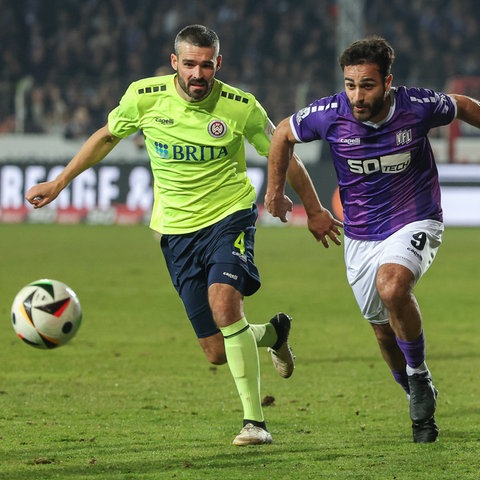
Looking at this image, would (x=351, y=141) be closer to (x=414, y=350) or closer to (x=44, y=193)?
(x=414, y=350)

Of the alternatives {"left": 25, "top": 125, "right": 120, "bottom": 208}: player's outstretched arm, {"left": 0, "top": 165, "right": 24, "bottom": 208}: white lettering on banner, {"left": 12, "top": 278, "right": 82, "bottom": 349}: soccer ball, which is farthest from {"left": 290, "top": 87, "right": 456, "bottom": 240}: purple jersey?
{"left": 0, "top": 165, "right": 24, "bottom": 208}: white lettering on banner

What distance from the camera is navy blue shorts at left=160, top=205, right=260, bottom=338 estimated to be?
6.34 m

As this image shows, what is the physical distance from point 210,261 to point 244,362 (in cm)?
60

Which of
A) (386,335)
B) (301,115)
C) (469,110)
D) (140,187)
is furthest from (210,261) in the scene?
(140,187)

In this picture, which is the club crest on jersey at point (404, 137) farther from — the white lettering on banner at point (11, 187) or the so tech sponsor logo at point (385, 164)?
the white lettering on banner at point (11, 187)

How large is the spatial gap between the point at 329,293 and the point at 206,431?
7641mm

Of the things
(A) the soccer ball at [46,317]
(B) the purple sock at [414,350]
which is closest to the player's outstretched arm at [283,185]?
(B) the purple sock at [414,350]

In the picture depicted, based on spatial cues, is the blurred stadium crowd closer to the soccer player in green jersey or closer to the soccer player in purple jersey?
the soccer player in green jersey

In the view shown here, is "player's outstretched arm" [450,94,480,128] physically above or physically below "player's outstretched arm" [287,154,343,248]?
above

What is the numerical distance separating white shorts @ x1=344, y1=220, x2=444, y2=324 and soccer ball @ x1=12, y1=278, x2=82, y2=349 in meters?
1.75

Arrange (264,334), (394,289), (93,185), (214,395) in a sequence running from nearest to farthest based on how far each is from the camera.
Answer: (394,289), (264,334), (214,395), (93,185)

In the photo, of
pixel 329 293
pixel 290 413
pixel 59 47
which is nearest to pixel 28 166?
pixel 59 47

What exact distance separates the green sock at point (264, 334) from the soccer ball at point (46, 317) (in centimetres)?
109

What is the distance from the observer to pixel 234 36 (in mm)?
30562
